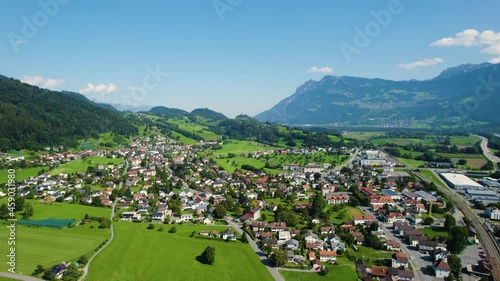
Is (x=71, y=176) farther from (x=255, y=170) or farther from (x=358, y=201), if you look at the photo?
(x=358, y=201)

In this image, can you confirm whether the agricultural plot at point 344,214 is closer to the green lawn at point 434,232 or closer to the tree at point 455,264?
the green lawn at point 434,232

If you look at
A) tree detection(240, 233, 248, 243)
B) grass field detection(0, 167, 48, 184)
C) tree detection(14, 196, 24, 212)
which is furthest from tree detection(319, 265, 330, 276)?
grass field detection(0, 167, 48, 184)

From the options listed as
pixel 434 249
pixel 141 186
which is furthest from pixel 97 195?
pixel 434 249

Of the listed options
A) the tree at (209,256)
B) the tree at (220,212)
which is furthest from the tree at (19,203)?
the tree at (209,256)

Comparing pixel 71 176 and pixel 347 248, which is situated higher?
pixel 71 176

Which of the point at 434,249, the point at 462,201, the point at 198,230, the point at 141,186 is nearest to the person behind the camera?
the point at 434,249

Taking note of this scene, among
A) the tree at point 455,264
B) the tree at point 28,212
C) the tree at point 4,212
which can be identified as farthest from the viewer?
the tree at point 28,212

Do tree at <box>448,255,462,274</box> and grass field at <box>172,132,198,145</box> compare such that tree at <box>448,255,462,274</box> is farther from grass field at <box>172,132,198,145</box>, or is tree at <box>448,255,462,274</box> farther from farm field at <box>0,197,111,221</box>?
grass field at <box>172,132,198,145</box>

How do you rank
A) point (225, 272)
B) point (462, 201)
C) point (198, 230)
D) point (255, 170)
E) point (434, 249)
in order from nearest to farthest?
1. point (225, 272)
2. point (434, 249)
3. point (198, 230)
4. point (462, 201)
5. point (255, 170)
